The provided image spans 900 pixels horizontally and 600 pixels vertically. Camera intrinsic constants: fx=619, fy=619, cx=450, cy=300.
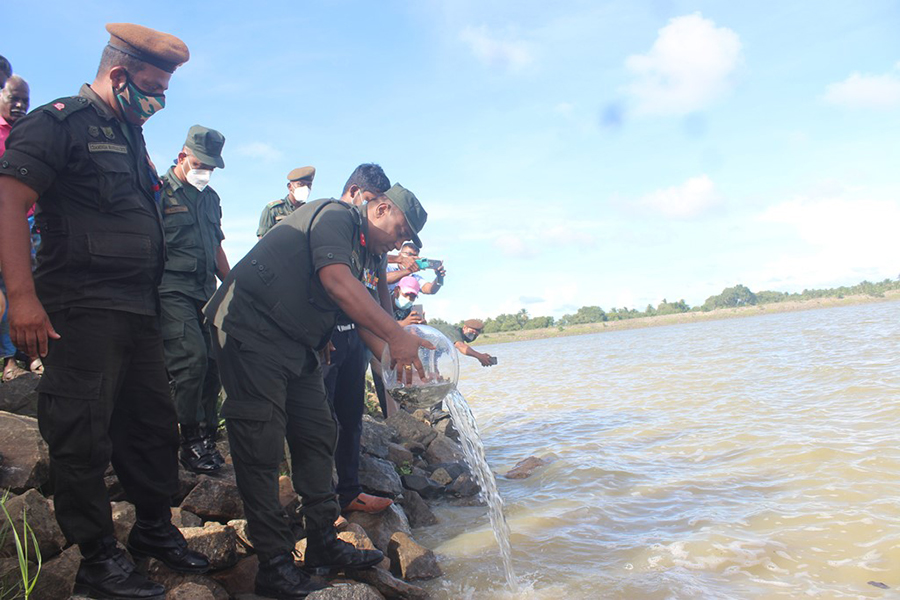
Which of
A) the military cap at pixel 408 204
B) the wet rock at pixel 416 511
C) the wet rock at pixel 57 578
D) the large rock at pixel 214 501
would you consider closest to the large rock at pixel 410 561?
the large rock at pixel 214 501

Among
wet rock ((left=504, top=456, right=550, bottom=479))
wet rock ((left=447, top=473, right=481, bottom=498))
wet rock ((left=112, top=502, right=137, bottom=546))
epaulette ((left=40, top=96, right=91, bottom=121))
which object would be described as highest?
epaulette ((left=40, top=96, right=91, bottom=121))

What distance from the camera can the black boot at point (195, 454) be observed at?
3885 mm

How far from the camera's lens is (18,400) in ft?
12.9

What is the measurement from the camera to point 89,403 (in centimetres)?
242

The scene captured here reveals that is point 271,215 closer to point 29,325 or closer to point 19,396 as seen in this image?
point 19,396

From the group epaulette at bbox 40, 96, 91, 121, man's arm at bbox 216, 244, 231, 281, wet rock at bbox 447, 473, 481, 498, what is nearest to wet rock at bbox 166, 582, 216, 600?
epaulette at bbox 40, 96, 91, 121

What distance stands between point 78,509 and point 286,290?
1204mm

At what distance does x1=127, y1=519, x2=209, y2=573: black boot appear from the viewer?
277 cm

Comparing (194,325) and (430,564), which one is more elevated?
(194,325)

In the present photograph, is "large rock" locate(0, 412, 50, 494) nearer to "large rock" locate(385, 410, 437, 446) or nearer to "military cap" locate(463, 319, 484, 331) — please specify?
"large rock" locate(385, 410, 437, 446)

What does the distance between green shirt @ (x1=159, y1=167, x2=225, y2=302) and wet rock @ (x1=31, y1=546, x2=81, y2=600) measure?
1.66 metres

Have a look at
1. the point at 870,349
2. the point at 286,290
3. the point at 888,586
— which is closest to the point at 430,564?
the point at 286,290

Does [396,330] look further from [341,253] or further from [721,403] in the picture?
[721,403]

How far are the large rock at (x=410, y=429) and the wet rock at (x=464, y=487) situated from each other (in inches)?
47.2
